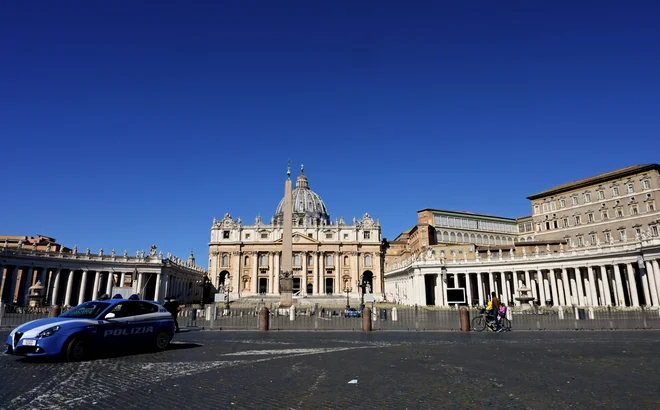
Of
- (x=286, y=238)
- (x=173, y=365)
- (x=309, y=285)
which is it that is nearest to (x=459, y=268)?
(x=286, y=238)

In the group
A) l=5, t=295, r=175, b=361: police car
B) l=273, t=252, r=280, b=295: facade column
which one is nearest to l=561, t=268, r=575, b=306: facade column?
l=5, t=295, r=175, b=361: police car

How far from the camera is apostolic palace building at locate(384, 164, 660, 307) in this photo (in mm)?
41750

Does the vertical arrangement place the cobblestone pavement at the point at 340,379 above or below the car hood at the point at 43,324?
below

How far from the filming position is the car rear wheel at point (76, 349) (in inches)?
370

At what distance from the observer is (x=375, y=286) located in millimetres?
84188

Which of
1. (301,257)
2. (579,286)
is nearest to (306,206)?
(301,257)

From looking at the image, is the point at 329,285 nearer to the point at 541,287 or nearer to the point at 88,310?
the point at 541,287

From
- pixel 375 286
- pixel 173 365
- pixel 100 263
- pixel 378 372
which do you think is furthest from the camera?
pixel 375 286

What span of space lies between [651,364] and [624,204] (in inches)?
2046

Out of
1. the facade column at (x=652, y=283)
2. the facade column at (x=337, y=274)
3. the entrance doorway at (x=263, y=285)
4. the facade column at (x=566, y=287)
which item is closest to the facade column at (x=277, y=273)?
the entrance doorway at (x=263, y=285)

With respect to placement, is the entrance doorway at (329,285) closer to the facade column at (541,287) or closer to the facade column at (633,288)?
the facade column at (541,287)

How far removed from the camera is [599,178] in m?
54.6

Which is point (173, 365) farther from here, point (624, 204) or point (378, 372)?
point (624, 204)

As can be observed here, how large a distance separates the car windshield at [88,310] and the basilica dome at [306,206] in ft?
322
